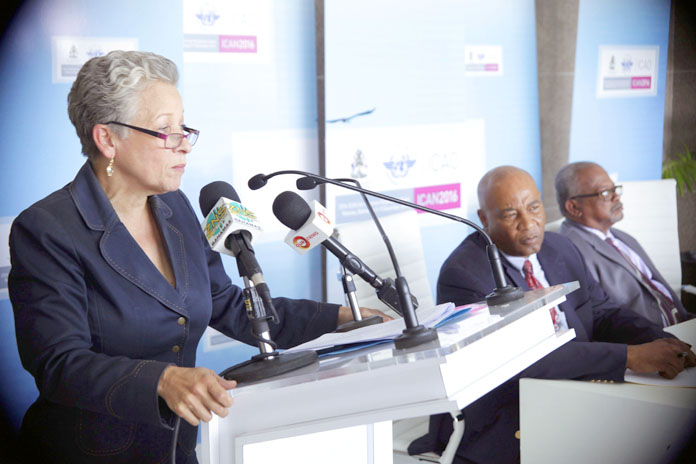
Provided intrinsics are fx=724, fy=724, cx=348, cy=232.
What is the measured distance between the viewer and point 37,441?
1649 mm

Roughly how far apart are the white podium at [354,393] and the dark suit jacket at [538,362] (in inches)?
40.7

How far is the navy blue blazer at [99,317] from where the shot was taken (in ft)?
4.52

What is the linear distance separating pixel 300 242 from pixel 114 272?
17.9 inches

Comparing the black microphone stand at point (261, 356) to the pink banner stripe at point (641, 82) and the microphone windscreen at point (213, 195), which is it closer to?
the microphone windscreen at point (213, 195)

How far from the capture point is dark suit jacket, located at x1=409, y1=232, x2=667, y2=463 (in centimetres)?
221

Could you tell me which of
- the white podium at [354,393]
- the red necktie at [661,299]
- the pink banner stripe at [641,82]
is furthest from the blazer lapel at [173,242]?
the pink banner stripe at [641,82]

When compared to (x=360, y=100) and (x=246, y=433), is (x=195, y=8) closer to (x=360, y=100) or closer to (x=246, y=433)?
(x=360, y=100)

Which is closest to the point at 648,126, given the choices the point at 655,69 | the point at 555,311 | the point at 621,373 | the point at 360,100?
the point at 655,69

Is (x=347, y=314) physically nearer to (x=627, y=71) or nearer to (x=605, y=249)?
(x=605, y=249)

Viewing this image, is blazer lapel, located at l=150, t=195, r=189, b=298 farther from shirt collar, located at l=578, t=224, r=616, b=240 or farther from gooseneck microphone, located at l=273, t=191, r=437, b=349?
shirt collar, located at l=578, t=224, r=616, b=240

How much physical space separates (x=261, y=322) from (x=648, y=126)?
4848mm

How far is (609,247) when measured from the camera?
3.47 m

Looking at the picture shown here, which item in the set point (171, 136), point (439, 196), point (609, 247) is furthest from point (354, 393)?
point (439, 196)

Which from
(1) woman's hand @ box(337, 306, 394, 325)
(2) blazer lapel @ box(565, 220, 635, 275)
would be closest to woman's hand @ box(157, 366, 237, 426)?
(1) woman's hand @ box(337, 306, 394, 325)
